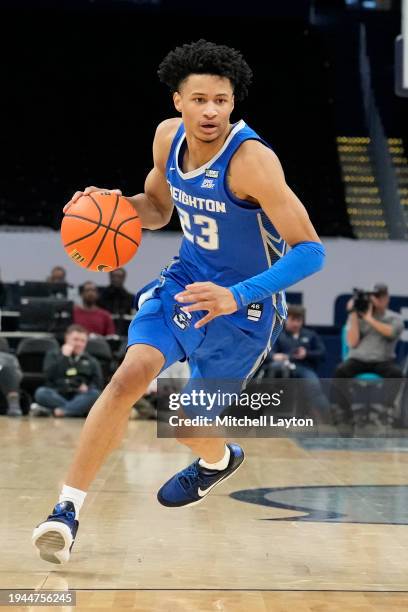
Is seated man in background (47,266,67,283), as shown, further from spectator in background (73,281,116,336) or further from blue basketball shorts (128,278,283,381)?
blue basketball shorts (128,278,283,381)

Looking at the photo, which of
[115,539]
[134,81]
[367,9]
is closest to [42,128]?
[134,81]

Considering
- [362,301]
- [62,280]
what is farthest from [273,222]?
[62,280]

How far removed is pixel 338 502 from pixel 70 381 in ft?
17.6

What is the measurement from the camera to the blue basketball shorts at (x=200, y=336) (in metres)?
4.03

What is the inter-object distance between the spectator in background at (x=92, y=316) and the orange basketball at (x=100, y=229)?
6.96 m

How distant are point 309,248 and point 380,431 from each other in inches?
271

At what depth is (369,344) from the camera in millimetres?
10414

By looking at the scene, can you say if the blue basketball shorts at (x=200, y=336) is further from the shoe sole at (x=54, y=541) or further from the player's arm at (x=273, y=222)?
the shoe sole at (x=54, y=541)

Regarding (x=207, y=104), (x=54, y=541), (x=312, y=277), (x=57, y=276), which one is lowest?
(x=312, y=277)

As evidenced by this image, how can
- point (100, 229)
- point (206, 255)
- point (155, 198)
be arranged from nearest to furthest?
point (206, 255), point (100, 229), point (155, 198)

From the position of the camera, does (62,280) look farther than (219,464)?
Yes

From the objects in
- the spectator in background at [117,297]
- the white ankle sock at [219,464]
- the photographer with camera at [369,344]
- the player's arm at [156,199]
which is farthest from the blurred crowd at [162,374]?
the player's arm at [156,199]

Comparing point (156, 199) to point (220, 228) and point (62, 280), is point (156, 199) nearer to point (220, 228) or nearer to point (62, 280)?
point (220, 228)

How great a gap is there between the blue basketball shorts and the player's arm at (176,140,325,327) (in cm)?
45
